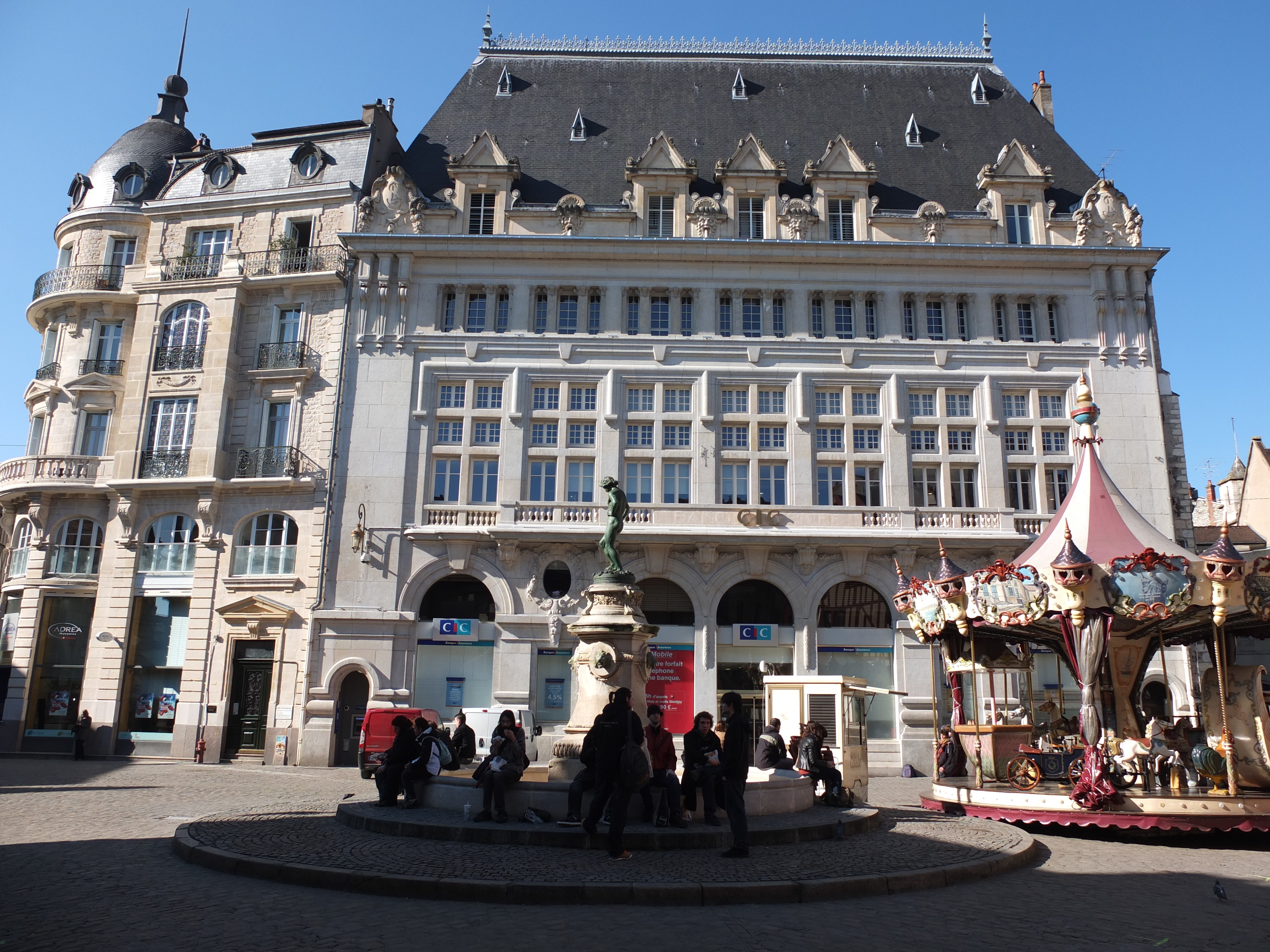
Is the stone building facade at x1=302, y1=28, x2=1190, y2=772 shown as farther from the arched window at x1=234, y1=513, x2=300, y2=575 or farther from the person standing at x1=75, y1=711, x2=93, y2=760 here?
the person standing at x1=75, y1=711, x2=93, y2=760

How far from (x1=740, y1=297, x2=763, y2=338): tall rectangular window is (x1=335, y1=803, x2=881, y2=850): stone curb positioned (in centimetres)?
2098

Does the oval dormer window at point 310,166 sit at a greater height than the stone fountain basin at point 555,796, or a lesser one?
greater

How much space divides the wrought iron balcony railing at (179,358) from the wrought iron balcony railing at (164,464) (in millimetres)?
2903

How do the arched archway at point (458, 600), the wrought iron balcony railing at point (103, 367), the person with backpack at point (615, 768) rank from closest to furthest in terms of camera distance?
the person with backpack at point (615, 768), the arched archway at point (458, 600), the wrought iron balcony railing at point (103, 367)

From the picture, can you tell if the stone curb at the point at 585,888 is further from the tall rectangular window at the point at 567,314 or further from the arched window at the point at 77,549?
the arched window at the point at 77,549

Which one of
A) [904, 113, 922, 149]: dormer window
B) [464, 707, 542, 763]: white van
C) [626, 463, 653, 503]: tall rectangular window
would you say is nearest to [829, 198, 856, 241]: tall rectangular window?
[904, 113, 922, 149]: dormer window

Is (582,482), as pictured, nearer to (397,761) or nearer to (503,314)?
(503,314)

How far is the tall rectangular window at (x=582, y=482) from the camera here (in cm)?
3031

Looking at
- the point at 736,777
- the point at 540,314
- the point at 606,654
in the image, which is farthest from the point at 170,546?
the point at 736,777

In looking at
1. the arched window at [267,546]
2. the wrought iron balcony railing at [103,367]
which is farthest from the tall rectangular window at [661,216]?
the wrought iron balcony railing at [103,367]

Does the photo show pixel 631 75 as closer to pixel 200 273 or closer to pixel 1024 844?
pixel 200 273

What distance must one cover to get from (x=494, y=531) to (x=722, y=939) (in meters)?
22.2

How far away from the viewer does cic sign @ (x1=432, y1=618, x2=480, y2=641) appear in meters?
29.3

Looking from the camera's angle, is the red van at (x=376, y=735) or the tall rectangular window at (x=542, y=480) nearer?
the red van at (x=376, y=735)
